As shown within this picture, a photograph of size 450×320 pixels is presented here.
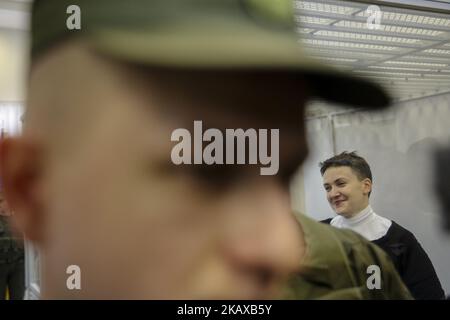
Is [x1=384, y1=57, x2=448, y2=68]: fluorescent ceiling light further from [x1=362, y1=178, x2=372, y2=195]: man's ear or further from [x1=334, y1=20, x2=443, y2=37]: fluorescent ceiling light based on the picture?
[x1=362, y1=178, x2=372, y2=195]: man's ear

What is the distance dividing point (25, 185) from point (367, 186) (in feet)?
2.65

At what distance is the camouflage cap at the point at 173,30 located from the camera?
94 cm

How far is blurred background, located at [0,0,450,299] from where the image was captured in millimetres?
1086

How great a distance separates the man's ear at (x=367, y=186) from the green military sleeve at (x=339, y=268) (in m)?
0.11

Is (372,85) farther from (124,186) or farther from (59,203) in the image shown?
(59,203)

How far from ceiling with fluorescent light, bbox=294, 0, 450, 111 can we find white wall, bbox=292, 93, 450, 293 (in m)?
0.06

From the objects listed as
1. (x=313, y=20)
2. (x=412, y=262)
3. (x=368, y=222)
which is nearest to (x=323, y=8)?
(x=313, y=20)

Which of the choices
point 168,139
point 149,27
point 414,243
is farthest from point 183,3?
point 414,243

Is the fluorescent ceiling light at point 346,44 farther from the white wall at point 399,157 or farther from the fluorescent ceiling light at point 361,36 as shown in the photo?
the white wall at point 399,157

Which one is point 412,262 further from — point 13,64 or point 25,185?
point 13,64

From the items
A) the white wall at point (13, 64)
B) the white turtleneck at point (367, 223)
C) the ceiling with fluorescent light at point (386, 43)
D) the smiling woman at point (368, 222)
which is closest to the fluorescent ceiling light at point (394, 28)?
the ceiling with fluorescent light at point (386, 43)

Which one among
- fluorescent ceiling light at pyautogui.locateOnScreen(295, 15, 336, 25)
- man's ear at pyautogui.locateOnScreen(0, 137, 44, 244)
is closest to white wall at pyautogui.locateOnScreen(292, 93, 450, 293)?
fluorescent ceiling light at pyautogui.locateOnScreen(295, 15, 336, 25)

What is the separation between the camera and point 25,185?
96 centimetres

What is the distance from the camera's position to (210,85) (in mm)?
987
